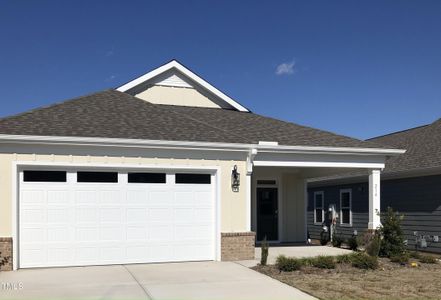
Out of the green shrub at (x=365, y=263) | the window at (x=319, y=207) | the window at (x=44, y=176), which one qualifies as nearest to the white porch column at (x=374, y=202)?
the green shrub at (x=365, y=263)

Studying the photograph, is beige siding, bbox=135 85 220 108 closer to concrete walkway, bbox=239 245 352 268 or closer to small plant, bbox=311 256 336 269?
concrete walkway, bbox=239 245 352 268

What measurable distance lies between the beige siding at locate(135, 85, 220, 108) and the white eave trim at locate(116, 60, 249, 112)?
467 mm

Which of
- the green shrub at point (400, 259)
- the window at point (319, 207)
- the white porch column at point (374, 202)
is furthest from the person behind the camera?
the window at point (319, 207)

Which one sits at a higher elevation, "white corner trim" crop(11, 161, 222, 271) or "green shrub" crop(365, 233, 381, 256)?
"white corner trim" crop(11, 161, 222, 271)

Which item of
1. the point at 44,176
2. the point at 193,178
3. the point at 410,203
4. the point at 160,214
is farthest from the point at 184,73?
the point at 410,203

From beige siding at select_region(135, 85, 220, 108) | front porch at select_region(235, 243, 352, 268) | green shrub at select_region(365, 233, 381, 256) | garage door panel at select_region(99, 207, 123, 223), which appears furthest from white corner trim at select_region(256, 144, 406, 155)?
beige siding at select_region(135, 85, 220, 108)

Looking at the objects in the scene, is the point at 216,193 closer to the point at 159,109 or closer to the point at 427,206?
the point at 159,109

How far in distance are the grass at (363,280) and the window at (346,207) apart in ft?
28.2

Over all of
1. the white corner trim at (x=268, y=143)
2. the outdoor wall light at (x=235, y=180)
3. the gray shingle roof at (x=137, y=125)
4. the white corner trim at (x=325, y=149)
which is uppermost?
the gray shingle roof at (x=137, y=125)

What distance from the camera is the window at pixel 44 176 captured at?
12375 mm

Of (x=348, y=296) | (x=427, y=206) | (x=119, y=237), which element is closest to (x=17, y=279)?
(x=119, y=237)

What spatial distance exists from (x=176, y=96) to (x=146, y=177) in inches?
280

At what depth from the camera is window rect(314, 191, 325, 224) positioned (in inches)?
965

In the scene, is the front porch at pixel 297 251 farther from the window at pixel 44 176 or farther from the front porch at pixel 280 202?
the window at pixel 44 176
